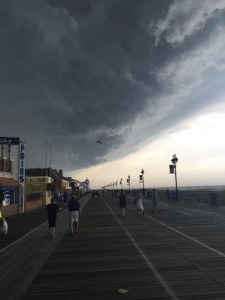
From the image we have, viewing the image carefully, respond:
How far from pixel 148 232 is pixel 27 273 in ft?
29.5

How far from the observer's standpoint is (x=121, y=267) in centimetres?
1018

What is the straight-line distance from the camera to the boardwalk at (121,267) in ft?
25.7

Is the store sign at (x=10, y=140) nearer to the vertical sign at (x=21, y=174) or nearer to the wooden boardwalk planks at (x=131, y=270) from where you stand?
the vertical sign at (x=21, y=174)

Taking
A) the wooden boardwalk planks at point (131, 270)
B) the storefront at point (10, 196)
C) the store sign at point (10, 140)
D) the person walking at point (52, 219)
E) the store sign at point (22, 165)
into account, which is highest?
the store sign at point (10, 140)

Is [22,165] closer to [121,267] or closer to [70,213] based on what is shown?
[70,213]

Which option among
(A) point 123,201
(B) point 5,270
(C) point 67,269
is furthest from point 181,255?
(A) point 123,201

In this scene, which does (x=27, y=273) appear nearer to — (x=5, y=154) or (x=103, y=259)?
(x=103, y=259)

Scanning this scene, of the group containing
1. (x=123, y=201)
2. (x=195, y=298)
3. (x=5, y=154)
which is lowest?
(x=195, y=298)

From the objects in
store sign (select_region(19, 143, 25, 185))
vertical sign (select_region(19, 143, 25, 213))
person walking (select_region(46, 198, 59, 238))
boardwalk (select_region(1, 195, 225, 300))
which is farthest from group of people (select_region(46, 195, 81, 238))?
store sign (select_region(19, 143, 25, 185))

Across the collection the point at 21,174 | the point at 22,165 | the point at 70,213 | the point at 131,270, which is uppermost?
the point at 22,165

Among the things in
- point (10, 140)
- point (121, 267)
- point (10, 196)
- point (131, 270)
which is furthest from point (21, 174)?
point (131, 270)

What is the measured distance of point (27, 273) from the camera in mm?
9750

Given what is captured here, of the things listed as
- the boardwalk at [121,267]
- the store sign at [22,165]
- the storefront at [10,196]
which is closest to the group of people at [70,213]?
the boardwalk at [121,267]

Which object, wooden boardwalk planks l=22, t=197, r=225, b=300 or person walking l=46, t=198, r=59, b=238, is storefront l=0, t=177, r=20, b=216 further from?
wooden boardwalk planks l=22, t=197, r=225, b=300
